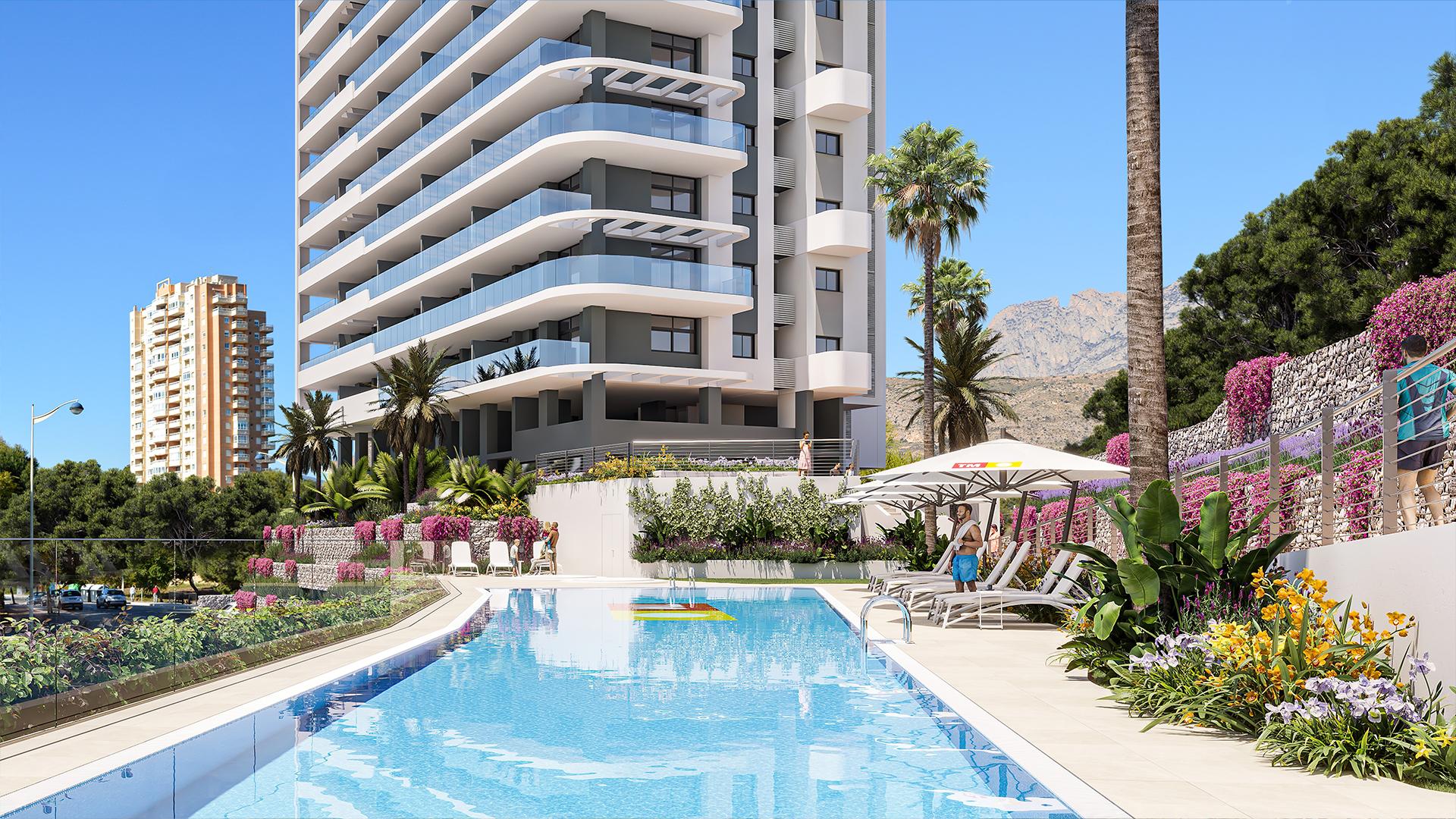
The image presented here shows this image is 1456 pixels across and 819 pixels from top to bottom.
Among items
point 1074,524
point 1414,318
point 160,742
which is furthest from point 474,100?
point 160,742

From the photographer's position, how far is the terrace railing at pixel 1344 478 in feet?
28.6

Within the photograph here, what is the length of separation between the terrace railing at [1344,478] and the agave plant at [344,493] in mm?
34517

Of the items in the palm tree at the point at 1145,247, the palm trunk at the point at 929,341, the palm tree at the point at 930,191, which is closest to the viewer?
the palm tree at the point at 1145,247

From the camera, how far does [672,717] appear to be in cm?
1012

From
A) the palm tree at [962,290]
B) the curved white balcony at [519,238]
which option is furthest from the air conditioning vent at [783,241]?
the palm tree at [962,290]

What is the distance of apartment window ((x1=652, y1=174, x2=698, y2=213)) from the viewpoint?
141 ft

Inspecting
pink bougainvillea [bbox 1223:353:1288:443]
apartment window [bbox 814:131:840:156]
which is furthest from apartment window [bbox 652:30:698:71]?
pink bougainvillea [bbox 1223:353:1288:443]

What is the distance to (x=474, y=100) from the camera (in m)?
45.5

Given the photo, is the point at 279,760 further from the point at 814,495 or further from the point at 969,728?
the point at 814,495

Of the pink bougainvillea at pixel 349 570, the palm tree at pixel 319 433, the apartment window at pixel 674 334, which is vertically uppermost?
the apartment window at pixel 674 334

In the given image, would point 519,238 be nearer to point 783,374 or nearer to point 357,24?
point 783,374

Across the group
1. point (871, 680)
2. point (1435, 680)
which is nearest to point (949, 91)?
point (871, 680)

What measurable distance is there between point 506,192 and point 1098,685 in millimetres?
38812

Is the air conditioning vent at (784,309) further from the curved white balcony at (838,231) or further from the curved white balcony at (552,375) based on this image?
the curved white balcony at (552,375)
